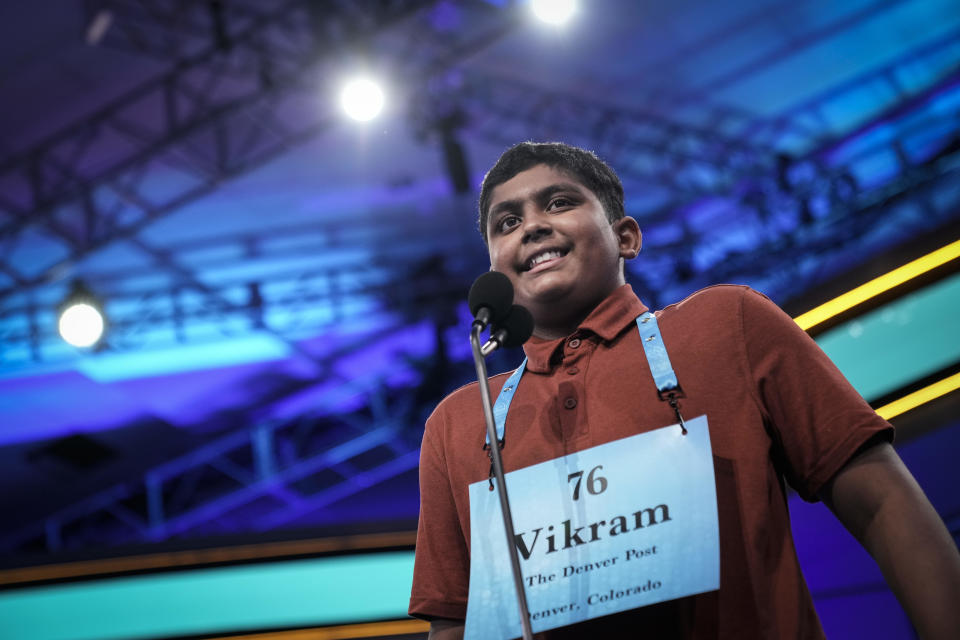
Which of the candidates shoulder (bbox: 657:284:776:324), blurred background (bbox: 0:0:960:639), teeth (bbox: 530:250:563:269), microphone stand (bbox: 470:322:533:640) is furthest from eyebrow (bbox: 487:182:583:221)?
blurred background (bbox: 0:0:960:639)

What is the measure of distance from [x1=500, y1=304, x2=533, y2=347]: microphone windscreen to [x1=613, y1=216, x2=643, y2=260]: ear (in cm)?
36

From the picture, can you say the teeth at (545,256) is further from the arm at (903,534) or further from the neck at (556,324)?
the arm at (903,534)

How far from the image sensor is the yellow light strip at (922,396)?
210cm

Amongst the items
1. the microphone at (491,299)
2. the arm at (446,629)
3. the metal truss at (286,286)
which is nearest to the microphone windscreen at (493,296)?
the microphone at (491,299)

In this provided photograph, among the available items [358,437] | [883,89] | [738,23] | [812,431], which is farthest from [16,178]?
[883,89]

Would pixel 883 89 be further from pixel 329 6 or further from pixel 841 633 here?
pixel 841 633

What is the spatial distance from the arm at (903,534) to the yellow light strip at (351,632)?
1.83m

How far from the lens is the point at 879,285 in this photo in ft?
6.99

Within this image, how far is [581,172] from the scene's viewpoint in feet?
5.43

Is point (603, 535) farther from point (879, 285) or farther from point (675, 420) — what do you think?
point (879, 285)

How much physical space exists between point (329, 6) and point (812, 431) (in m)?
5.24

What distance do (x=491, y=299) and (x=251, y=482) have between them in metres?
8.72

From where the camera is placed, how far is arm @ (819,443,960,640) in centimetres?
108

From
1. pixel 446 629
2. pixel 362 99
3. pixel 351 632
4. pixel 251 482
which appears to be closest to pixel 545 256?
pixel 446 629
